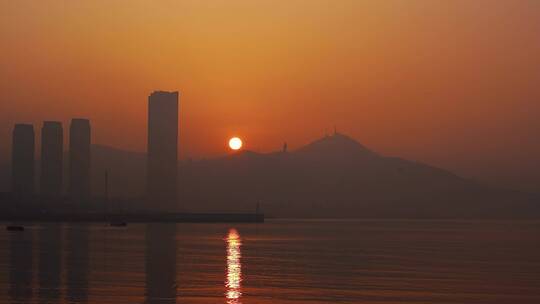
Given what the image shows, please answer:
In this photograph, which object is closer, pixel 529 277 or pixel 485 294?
pixel 485 294

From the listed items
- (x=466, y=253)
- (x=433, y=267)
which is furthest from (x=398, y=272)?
(x=466, y=253)

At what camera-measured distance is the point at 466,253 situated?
95500 mm

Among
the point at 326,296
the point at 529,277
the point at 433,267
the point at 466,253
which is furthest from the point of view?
the point at 466,253

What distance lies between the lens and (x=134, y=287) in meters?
51.3

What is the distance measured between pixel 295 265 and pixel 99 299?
30366 mm

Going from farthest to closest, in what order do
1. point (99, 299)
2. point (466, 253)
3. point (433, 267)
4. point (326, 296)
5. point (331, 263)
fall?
1. point (466, 253)
2. point (331, 263)
3. point (433, 267)
4. point (326, 296)
5. point (99, 299)

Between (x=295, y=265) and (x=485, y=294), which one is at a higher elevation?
(x=295, y=265)

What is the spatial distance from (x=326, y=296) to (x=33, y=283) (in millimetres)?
16206

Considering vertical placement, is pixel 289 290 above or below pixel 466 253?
below

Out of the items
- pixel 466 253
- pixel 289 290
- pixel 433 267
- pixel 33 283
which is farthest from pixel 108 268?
pixel 466 253

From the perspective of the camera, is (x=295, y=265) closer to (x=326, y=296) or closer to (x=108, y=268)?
(x=108, y=268)

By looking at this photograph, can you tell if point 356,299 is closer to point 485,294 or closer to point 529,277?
point 485,294

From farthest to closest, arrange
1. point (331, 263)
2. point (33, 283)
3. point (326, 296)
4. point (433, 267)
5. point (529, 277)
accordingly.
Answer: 1. point (331, 263)
2. point (433, 267)
3. point (529, 277)
4. point (33, 283)
5. point (326, 296)

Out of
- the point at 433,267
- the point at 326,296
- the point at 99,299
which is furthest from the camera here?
the point at 433,267
